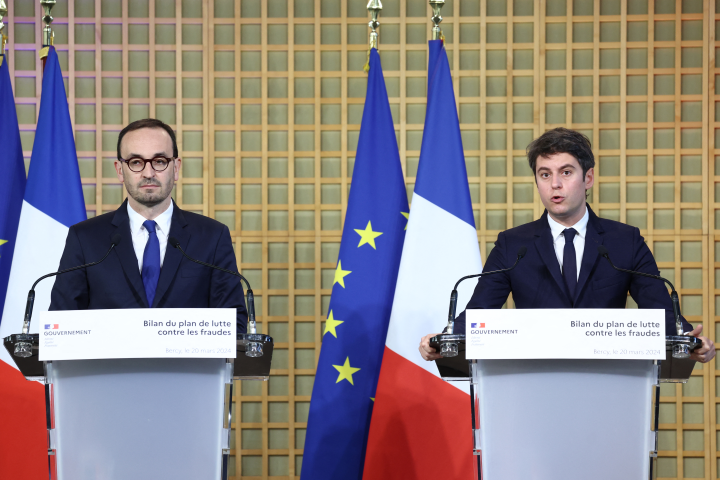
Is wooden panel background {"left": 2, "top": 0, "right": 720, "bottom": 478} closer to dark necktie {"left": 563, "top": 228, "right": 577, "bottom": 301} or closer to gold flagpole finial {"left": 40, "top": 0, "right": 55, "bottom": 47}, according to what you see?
gold flagpole finial {"left": 40, "top": 0, "right": 55, "bottom": 47}

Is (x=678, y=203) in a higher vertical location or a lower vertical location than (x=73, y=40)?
lower

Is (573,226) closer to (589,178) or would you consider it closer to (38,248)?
(589,178)

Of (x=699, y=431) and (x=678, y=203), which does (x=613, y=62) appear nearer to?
(x=678, y=203)

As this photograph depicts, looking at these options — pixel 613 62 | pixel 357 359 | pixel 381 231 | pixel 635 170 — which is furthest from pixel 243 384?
pixel 613 62

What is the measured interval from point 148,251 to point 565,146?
1663mm

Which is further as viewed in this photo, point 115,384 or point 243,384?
point 243,384

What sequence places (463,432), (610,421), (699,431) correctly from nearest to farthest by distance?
(610,421) → (463,432) → (699,431)

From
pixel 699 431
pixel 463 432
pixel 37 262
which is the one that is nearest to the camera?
pixel 463 432

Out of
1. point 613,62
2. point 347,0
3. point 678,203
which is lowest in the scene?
point 678,203

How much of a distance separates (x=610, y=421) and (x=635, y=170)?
9.33 feet

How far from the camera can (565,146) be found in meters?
2.98

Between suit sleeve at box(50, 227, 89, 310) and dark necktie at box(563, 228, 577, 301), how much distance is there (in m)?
1.83

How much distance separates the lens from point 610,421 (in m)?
2.12

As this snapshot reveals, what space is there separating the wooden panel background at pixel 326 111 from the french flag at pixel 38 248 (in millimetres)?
512
